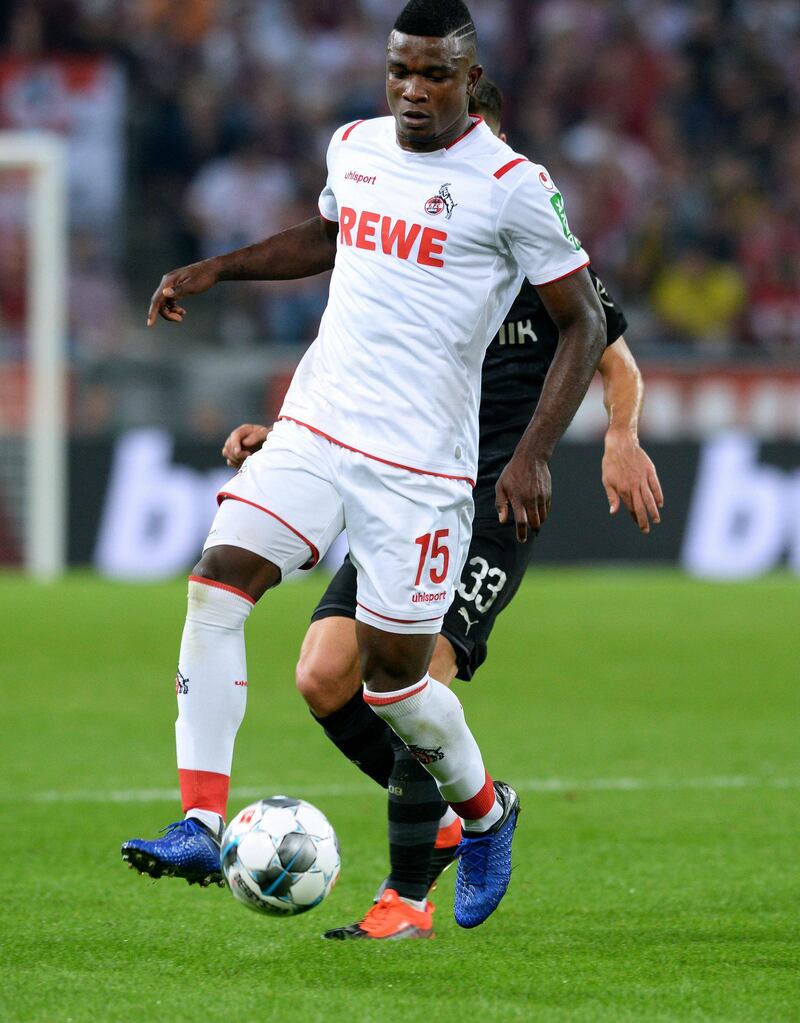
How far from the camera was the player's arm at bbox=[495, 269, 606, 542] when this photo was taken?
4418 mm

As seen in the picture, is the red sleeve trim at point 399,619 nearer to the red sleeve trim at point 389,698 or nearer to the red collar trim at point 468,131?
the red sleeve trim at point 389,698

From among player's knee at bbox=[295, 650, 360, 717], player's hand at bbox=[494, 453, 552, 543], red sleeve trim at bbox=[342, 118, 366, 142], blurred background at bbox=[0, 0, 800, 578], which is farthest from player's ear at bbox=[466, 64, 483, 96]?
blurred background at bbox=[0, 0, 800, 578]

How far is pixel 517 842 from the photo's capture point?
6.04 m

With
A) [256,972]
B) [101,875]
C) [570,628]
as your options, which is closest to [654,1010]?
[256,972]

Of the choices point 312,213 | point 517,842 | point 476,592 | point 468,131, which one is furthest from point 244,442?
point 312,213

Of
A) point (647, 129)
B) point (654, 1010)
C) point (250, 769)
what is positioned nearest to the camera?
point (654, 1010)

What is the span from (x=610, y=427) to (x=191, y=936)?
1.73 metres

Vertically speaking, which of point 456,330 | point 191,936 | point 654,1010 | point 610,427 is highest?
point 456,330

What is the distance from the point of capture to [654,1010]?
3826 mm

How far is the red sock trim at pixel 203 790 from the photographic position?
14.1ft

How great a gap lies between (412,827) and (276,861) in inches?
29.1

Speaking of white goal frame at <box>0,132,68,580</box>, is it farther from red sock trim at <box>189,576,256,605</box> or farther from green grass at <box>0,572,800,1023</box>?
red sock trim at <box>189,576,256,605</box>

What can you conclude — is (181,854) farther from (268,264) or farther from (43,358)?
(43,358)

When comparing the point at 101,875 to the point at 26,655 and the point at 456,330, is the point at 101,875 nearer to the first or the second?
the point at 456,330
